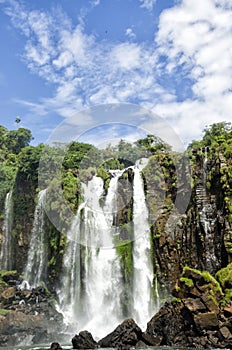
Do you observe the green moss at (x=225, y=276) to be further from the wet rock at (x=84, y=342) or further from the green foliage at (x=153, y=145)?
the green foliage at (x=153, y=145)

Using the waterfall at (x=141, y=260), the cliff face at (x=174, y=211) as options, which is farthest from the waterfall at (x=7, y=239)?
the waterfall at (x=141, y=260)

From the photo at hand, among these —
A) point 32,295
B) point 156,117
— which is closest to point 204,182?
point 156,117

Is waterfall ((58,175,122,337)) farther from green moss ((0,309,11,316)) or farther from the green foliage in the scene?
the green foliage

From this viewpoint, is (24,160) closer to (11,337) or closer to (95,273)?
(95,273)

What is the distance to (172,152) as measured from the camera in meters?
23.9

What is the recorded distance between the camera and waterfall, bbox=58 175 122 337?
19594mm

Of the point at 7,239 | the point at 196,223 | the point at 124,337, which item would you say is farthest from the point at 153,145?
the point at 124,337

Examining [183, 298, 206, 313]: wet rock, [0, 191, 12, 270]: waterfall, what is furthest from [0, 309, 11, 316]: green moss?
[183, 298, 206, 313]: wet rock

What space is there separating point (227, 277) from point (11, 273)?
12.5 m

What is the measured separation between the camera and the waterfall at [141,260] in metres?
19.4

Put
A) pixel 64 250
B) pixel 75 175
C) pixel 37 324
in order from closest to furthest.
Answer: pixel 37 324 → pixel 64 250 → pixel 75 175

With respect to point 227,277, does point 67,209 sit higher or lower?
higher

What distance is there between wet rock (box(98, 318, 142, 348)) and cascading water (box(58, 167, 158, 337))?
2705 millimetres

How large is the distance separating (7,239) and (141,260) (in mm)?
9605
